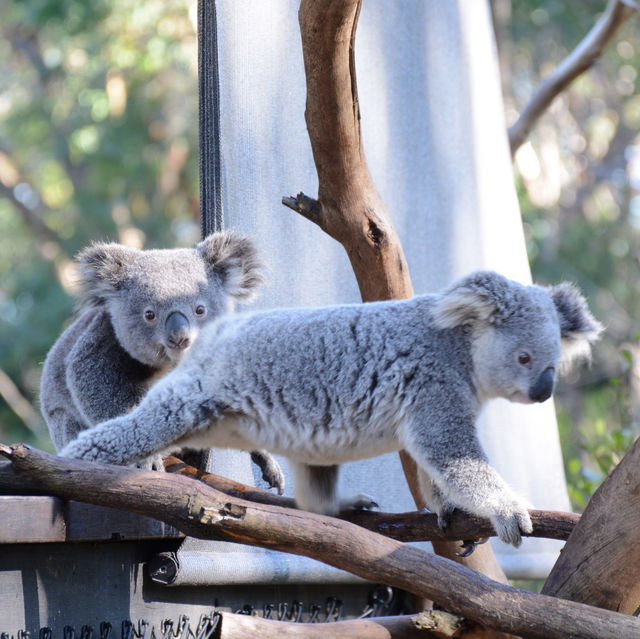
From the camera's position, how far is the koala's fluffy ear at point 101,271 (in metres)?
2.77

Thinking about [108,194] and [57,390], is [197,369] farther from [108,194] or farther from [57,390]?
[108,194]

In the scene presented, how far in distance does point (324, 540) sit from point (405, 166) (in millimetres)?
2205

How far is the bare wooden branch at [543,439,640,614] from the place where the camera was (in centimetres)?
193

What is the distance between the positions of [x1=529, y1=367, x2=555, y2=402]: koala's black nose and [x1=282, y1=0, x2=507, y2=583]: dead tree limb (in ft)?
2.05

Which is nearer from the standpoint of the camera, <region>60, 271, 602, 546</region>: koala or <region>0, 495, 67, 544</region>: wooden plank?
<region>0, 495, 67, 544</region>: wooden plank

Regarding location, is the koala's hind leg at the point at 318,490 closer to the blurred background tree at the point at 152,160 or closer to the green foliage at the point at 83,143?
the blurred background tree at the point at 152,160

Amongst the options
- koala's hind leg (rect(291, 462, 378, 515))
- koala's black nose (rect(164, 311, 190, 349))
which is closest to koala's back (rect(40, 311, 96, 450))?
koala's black nose (rect(164, 311, 190, 349))

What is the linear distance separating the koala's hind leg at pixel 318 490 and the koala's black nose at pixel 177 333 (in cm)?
50

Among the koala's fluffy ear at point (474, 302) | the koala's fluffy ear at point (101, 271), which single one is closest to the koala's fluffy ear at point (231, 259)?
the koala's fluffy ear at point (101, 271)

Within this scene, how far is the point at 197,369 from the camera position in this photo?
237 centimetres

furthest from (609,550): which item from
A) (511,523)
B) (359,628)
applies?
(359,628)

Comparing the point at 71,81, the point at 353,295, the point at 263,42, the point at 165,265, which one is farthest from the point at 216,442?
the point at 71,81

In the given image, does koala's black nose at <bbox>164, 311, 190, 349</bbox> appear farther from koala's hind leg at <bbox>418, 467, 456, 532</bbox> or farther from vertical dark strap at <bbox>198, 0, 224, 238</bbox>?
koala's hind leg at <bbox>418, 467, 456, 532</bbox>

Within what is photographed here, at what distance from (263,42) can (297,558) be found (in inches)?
76.8
